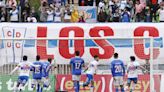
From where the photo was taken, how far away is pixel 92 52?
2655 centimetres

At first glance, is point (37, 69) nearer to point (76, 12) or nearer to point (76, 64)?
point (76, 64)

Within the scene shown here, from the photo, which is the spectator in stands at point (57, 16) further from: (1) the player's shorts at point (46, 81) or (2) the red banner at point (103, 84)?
(1) the player's shorts at point (46, 81)

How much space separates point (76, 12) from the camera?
31781 mm

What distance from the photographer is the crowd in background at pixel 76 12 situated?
31.1m

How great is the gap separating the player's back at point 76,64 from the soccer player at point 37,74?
1.14 metres

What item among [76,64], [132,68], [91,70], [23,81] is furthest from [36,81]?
[132,68]

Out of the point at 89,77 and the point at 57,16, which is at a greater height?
the point at 57,16

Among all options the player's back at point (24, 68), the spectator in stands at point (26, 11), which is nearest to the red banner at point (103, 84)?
the player's back at point (24, 68)

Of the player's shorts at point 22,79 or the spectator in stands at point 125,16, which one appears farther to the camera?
the spectator in stands at point 125,16

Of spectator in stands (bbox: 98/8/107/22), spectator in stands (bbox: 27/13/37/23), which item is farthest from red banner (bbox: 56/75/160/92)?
spectator in stands (bbox: 98/8/107/22)

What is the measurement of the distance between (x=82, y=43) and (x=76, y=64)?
112 centimetres

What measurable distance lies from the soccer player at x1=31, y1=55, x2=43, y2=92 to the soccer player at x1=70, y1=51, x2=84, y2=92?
3.76 feet

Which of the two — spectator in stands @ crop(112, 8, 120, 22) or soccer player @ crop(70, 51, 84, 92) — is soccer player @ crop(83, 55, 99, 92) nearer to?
soccer player @ crop(70, 51, 84, 92)

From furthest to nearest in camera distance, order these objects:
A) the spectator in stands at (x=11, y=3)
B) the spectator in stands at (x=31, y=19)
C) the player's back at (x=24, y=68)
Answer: the spectator in stands at (x=11, y=3)
the spectator in stands at (x=31, y=19)
the player's back at (x=24, y=68)
